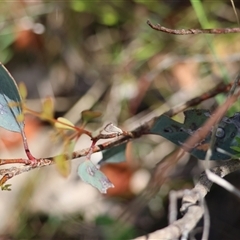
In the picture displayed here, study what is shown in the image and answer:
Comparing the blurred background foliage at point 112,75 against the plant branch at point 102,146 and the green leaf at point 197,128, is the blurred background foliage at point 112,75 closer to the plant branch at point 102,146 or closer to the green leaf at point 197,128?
the plant branch at point 102,146

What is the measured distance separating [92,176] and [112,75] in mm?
861

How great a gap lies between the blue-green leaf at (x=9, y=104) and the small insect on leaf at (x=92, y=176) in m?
0.14

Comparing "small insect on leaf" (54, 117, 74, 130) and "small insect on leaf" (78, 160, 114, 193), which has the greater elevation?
"small insect on leaf" (54, 117, 74, 130)

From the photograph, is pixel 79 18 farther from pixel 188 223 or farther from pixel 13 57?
pixel 188 223

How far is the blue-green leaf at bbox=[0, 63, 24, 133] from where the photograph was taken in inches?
32.4

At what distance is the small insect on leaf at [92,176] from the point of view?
79 centimetres

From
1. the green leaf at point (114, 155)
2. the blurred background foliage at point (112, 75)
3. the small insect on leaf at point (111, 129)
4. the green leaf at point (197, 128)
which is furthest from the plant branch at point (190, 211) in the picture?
the blurred background foliage at point (112, 75)

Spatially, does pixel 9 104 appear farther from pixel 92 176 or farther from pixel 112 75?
pixel 112 75

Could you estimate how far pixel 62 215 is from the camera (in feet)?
4.58

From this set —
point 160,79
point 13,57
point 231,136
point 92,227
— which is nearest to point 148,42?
point 160,79

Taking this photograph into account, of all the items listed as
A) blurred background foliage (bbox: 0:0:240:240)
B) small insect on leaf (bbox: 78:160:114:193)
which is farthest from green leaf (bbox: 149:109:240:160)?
blurred background foliage (bbox: 0:0:240:240)

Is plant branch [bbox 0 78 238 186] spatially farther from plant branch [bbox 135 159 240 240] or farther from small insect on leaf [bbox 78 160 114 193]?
plant branch [bbox 135 159 240 240]

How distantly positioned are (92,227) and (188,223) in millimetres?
672

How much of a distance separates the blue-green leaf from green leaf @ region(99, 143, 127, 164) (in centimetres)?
23
